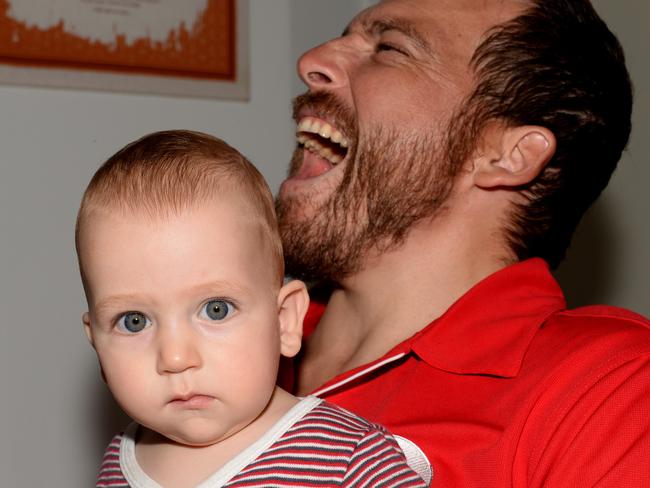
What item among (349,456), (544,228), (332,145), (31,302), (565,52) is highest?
(565,52)

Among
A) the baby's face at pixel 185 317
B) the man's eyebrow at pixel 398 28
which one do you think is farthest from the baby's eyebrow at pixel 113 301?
the man's eyebrow at pixel 398 28

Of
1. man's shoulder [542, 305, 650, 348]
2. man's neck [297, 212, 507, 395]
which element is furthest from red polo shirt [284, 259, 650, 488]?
man's neck [297, 212, 507, 395]

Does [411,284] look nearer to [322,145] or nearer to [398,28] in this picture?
[322,145]

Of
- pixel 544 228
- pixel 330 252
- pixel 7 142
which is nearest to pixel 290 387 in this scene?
pixel 330 252

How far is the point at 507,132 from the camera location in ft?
5.60

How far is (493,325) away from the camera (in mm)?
1464

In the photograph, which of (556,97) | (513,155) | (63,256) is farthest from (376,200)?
(63,256)

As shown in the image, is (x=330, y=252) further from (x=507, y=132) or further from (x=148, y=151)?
(x=148, y=151)

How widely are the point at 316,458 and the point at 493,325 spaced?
492 millimetres

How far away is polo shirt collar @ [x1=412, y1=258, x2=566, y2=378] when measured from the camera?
4.58ft

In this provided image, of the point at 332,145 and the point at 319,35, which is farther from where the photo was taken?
the point at 319,35

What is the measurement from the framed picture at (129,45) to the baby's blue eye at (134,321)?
1379mm

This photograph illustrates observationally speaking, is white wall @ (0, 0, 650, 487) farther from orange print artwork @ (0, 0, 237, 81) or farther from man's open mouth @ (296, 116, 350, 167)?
man's open mouth @ (296, 116, 350, 167)

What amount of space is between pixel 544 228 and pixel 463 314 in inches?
13.9
